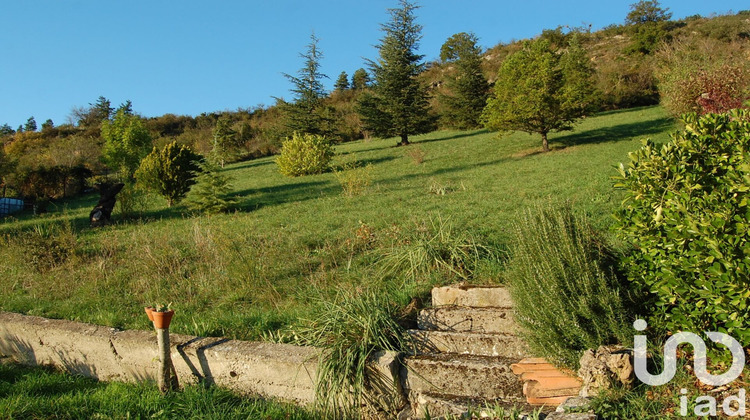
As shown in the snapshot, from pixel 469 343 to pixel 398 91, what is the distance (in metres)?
23.6

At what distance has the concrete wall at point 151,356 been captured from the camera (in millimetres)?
3645

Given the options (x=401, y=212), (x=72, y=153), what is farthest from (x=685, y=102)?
(x=72, y=153)

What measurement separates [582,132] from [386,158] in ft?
29.0

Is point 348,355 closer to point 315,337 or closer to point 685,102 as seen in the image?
point 315,337

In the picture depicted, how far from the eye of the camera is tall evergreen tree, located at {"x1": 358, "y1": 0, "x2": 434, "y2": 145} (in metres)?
25.7

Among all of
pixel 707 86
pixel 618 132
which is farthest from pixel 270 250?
pixel 618 132

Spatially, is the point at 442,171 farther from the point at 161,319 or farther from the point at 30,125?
the point at 30,125

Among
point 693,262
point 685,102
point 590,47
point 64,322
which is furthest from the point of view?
point 590,47

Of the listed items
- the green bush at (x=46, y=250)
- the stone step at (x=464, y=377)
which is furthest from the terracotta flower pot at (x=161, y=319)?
the green bush at (x=46, y=250)

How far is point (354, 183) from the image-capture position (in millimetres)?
12336

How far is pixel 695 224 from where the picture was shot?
2.55 metres

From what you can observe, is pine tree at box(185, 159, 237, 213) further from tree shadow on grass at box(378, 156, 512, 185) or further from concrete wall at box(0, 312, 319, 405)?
concrete wall at box(0, 312, 319, 405)

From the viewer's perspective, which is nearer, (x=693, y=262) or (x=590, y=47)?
(x=693, y=262)

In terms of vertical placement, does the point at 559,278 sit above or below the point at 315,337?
above
